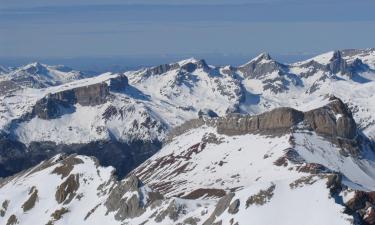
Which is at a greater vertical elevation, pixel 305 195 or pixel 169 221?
pixel 305 195

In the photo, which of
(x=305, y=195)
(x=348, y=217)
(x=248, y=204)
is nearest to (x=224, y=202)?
(x=248, y=204)

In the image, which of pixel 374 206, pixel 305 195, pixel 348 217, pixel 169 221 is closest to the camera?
pixel 348 217

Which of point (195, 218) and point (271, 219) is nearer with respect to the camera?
point (271, 219)

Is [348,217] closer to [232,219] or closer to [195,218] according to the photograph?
[232,219]

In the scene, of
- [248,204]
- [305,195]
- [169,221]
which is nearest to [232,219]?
[248,204]

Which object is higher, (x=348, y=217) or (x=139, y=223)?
(x=348, y=217)

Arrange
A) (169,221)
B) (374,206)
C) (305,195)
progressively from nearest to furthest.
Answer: (305,195)
(374,206)
(169,221)

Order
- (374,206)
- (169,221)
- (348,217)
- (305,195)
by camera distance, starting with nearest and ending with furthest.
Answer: (348,217), (305,195), (374,206), (169,221)

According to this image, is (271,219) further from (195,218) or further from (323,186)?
(195,218)
